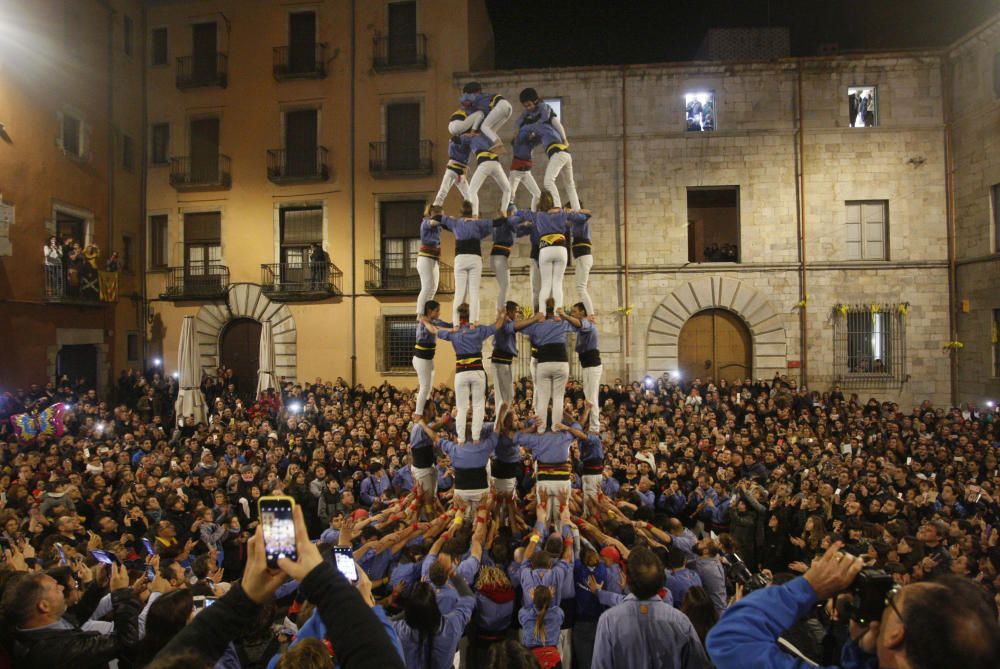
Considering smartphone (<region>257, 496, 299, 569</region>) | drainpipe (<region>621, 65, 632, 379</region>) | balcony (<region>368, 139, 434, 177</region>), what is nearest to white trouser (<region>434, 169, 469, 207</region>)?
smartphone (<region>257, 496, 299, 569</region>)

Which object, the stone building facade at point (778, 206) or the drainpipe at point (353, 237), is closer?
the stone building facade at point (778, 206)

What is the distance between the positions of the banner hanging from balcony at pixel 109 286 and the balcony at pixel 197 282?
65.4 inches

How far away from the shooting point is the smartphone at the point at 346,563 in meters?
2.95

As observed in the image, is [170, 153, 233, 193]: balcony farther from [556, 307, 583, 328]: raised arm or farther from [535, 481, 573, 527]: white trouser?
[535, 481, 573, 527]: white trouser

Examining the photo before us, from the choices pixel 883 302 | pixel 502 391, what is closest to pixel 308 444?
pixel 502 391

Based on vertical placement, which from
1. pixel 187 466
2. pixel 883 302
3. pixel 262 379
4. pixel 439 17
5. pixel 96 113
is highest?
pixel 439 17

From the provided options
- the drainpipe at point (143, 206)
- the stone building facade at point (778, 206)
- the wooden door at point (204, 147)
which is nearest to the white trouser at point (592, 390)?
the stone building facade at point (778, 206)

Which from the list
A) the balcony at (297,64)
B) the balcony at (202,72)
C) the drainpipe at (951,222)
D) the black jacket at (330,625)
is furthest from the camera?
the balcony at (202,72)

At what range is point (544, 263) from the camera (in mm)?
9273

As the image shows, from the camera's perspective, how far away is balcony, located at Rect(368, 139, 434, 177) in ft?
64.4

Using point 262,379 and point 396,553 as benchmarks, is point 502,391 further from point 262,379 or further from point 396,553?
point 262,379

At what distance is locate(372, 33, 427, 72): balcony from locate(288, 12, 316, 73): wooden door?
2.27 m

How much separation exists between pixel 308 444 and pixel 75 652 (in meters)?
9.26

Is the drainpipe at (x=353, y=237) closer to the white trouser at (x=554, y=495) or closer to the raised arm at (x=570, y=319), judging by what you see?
the raised arm at (x=570, y=319)
